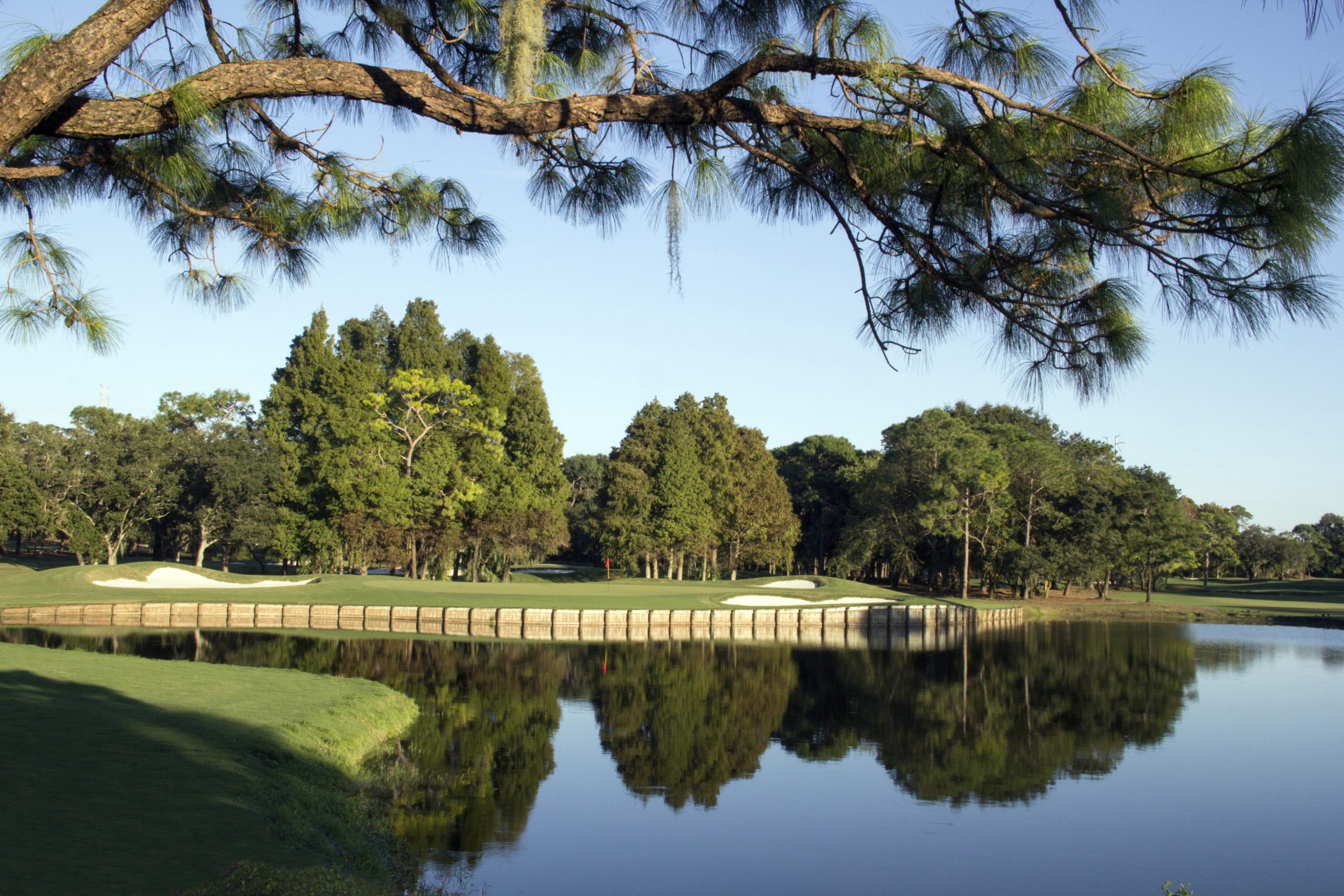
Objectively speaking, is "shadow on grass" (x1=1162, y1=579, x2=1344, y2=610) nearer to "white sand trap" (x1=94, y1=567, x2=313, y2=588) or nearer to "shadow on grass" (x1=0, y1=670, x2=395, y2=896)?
"white sand trap" (x1=94, y1=567, x2=313, y2=588)

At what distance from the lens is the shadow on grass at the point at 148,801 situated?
5641mm

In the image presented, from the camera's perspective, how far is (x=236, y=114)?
222 inches

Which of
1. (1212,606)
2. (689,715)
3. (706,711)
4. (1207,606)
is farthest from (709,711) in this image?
(1212,606)

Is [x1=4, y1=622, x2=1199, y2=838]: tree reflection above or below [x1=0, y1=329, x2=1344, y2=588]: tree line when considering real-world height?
below

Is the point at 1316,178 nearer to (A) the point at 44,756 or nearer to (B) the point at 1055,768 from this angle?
(A) the point at 44,756

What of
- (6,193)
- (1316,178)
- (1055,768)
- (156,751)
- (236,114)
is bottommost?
(1055,768)

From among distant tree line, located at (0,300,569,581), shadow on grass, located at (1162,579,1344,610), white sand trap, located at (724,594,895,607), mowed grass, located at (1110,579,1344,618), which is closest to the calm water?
white sand trap, located at (724,594,895,607)

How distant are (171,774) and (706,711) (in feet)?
34.2

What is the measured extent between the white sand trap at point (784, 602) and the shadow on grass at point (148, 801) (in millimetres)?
21695

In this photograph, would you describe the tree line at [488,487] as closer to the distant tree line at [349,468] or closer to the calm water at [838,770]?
the distant tree line at [349,468]

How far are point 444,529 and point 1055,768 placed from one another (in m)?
27.9

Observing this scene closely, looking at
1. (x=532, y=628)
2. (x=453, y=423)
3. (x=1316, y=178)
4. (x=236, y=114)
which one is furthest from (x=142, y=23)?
(x=453, y=423)

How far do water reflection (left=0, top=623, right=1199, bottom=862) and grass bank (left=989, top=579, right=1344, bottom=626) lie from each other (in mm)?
15894

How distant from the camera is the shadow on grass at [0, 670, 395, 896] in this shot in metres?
5.64
